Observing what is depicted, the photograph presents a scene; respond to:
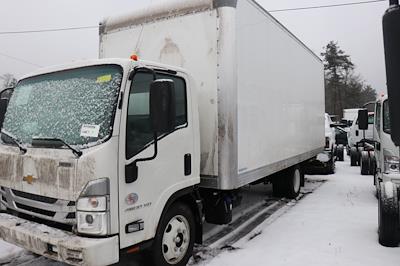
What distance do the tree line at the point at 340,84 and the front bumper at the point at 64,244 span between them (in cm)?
5128

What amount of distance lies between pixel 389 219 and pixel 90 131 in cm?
422

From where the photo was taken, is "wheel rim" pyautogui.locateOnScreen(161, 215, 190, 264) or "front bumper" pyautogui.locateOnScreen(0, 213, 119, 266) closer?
"front bumper" pyautogui.locateOnScreen(0, 213, 119, 266)

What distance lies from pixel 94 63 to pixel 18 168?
1.33m

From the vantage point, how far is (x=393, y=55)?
1601 millimetres

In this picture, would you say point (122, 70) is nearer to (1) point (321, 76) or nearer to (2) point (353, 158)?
(1) point (321, 76)

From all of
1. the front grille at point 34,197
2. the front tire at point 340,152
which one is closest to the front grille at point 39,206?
the front grille at point 34,197

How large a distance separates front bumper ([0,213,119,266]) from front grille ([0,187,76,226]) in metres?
0.10

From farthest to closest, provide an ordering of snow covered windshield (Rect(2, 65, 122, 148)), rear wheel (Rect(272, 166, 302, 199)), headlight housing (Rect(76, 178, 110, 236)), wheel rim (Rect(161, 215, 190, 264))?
rear wheel (Rect(272, 166, 302, 199)) → wheel rim (Rect(161, 215, 190, 264)) → snow covered windshield (Rect(2, 65, 122, 148)) → headlight housing (Rect(76, 178, 110, 236))

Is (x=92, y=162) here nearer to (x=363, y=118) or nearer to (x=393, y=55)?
(x=393, y=55)

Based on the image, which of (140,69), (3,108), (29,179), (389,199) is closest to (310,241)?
(389,199)

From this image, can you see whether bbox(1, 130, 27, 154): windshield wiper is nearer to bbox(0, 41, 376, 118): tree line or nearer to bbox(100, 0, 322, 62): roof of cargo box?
bbox(100, 0, 322, 62): roof of cargo box

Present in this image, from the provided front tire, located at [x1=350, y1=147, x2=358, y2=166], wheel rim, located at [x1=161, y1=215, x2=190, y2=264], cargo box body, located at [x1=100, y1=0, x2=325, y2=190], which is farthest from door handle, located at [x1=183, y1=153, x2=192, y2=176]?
front tire, located at [x1=350, y1=147, x2=358, y2=166]

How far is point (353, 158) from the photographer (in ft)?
51.3

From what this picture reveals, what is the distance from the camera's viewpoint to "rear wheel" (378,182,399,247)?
499cm
